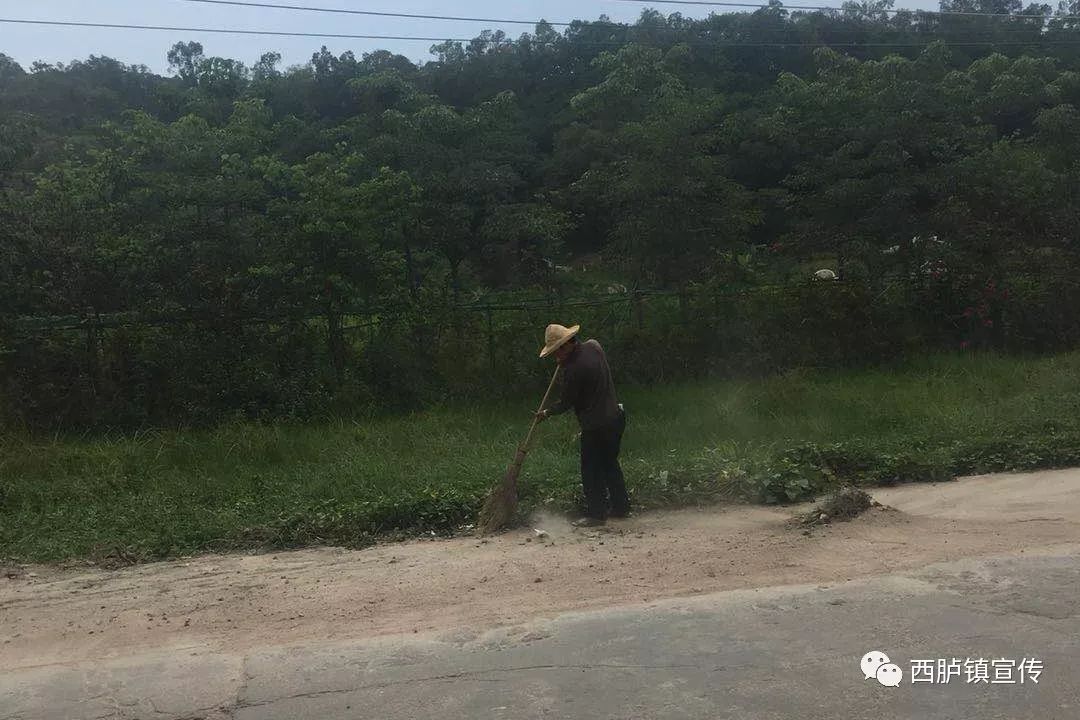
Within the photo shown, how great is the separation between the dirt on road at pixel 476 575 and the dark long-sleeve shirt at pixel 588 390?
85cm

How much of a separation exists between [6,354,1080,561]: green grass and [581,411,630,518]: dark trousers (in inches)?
12.9

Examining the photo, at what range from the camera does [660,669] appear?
443cm

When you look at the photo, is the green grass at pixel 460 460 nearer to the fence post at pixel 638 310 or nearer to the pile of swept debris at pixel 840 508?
the pile of swept debris at pixel 840 508

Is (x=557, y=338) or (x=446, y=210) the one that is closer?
(x=557, y=338)

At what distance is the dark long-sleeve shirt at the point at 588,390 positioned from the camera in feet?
23.5

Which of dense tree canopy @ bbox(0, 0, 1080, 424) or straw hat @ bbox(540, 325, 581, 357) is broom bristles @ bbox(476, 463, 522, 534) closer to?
straw hat @ bbox(540, 325, 581, 357)

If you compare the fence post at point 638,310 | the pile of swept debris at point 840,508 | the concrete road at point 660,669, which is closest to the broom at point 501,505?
the concrete road at point 660,669

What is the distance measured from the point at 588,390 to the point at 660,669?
10.0 feet

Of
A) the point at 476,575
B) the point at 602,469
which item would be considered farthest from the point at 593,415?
the point at 476,575

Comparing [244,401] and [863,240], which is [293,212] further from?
[863,240]

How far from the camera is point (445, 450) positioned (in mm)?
9680

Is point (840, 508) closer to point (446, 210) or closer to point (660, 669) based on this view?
point (660, 669)

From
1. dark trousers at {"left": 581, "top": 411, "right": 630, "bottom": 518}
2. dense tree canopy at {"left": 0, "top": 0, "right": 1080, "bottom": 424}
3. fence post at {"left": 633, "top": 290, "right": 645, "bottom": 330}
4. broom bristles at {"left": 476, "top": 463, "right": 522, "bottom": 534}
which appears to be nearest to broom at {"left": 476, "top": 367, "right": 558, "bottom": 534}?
broom bristles at {"left": 476, "top": 463, "right": 522, "bottom": 534}

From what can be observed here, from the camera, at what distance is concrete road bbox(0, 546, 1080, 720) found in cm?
406
